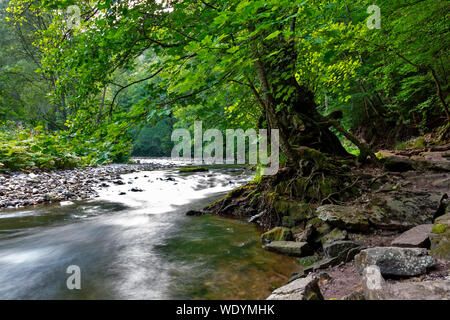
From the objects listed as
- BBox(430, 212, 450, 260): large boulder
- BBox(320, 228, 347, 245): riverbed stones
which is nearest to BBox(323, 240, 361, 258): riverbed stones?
BBox(320, 228, 347, 245): riverbed stones

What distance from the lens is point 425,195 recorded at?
424 cm

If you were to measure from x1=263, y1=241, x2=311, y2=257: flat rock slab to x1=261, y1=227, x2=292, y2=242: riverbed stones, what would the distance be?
0.28m

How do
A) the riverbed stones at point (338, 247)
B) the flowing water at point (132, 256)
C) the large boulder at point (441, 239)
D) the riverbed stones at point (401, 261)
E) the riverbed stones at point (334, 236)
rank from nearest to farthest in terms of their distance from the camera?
the riverbed stones at point (401, 261) → the large boulder at point (441, 239) → the flowing water at point (132, 256) → the riverbed stones at point (338, 247) → the riverbed stones at point (334, 236)

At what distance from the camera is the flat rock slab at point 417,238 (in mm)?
2807

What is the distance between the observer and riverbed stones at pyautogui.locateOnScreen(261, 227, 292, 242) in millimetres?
4593

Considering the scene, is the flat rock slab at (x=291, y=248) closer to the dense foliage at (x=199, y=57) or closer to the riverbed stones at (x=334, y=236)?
the riverbed stones at (x=334, y=236)

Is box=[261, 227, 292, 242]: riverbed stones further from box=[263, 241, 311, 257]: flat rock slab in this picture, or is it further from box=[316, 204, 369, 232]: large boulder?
box=[316, 204, 369, 232]: large boulder

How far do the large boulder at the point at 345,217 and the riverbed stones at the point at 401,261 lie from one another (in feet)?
4.67

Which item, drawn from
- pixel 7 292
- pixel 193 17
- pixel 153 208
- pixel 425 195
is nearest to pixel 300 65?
pixel 193 17

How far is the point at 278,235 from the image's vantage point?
470cm

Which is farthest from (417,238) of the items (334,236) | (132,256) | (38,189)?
(38,189)

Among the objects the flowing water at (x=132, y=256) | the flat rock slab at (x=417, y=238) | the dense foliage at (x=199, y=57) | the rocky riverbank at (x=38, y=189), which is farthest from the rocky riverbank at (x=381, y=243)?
the rocky riverbank at (x=38, y=189)

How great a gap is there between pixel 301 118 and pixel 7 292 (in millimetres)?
6997
